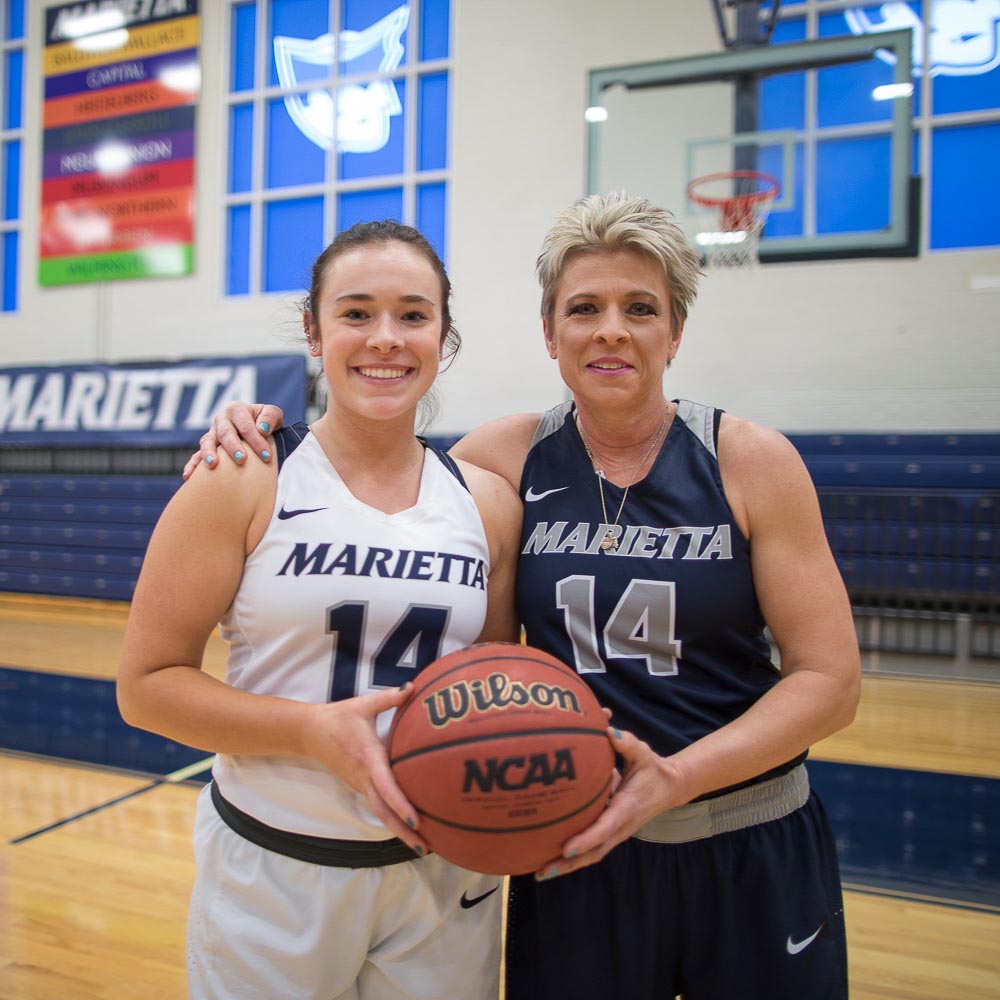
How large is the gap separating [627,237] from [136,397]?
20.6 feet

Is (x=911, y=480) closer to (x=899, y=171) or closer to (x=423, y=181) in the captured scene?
(x=899, y=171)

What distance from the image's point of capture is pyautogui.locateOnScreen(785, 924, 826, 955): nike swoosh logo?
1149 mm

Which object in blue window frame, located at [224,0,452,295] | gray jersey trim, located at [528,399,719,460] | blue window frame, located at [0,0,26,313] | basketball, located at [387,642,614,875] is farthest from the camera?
blue window frame, located at [0,0,26,313]

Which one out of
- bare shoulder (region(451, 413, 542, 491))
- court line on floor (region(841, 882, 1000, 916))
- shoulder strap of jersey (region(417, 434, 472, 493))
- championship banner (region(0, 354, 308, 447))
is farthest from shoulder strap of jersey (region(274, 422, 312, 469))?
championship banner (region(0, 354, 308, 447))

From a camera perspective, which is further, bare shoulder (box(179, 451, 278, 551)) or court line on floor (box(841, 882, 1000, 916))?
court line on floor (box(841, 882, 1000, 916))

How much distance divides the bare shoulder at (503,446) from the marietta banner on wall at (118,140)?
6.43 meters

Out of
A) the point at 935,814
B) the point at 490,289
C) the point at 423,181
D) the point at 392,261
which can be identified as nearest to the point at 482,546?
the point at 392,261

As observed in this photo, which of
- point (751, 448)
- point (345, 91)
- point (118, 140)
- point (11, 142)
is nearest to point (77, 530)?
point (118, 140)

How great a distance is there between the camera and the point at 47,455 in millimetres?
7031

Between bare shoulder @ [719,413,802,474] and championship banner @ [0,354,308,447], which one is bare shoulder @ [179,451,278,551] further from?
championship banner @ [0,354,308,447]

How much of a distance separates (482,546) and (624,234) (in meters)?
0.48

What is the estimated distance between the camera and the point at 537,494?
1.28 m

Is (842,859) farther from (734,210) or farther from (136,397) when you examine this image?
(136,397)

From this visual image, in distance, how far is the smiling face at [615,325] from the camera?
1.19 meters
